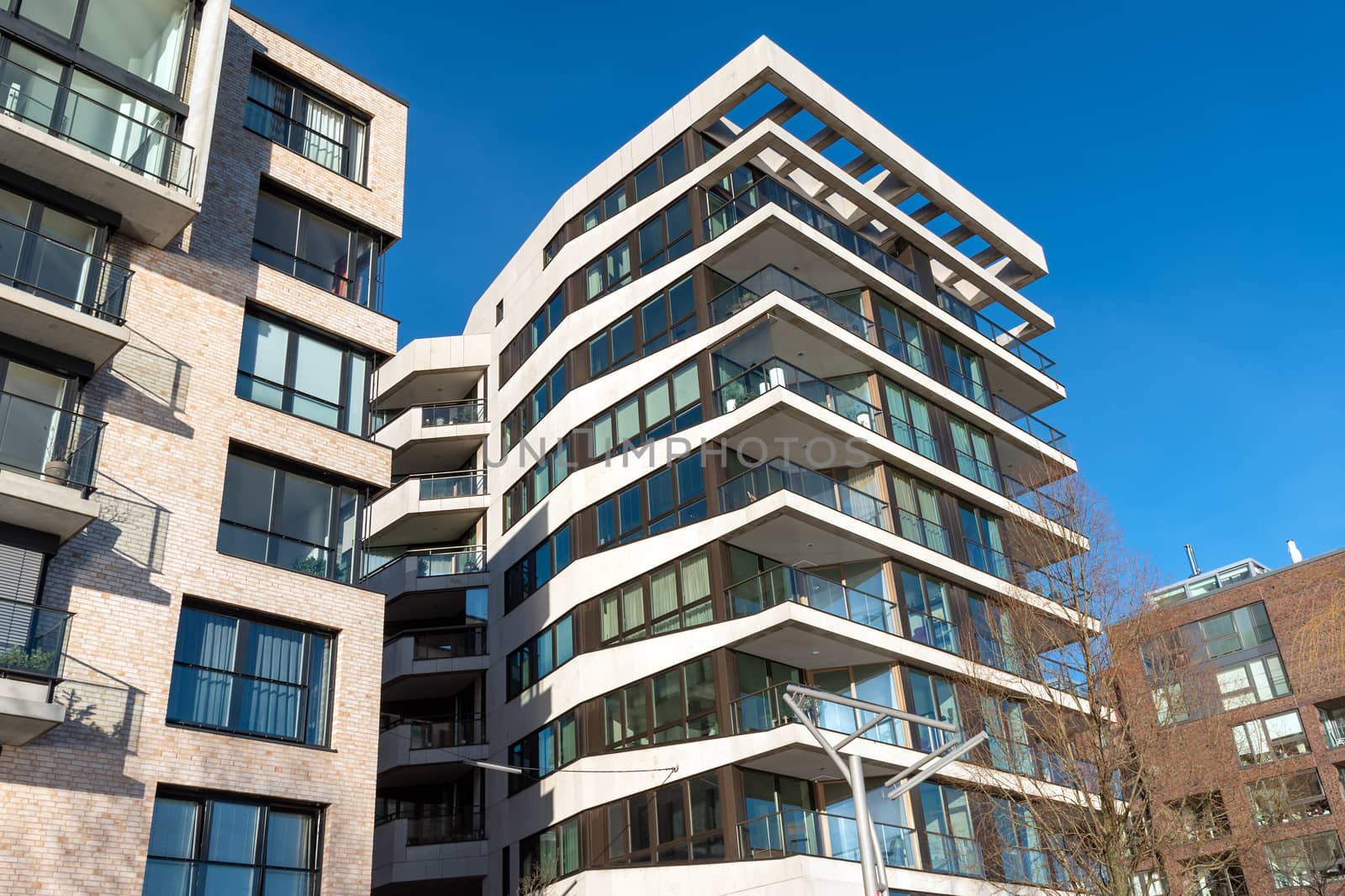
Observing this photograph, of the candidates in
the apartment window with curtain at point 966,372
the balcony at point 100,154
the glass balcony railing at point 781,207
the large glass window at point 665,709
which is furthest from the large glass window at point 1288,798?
the balcony at point 100,154

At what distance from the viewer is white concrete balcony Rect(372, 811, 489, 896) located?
33.7m

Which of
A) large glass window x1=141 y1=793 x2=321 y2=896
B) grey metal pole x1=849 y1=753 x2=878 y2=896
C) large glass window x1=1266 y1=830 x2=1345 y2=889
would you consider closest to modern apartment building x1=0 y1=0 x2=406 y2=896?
large glass window x1=141 y1=793 x2=321 y2=896

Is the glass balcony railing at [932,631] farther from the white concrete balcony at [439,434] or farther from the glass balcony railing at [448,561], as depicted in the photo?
the white concrete balcony at [439,434]

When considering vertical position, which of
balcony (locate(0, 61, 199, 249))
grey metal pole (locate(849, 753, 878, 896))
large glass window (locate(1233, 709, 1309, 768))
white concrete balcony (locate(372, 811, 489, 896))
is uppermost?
balcony (locate(0, 61, 199, 249))

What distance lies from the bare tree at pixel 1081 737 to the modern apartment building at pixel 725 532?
339 millimetres

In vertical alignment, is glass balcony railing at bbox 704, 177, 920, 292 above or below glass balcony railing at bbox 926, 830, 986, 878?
above

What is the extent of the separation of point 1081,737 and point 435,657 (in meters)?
20.6

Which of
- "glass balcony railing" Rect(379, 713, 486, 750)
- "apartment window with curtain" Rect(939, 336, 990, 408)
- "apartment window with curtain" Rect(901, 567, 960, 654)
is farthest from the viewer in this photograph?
"apartment window with curtain" Rect(939, 336, 990, 408)

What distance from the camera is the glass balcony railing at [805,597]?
1088 inches

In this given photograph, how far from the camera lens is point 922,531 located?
32.2 m

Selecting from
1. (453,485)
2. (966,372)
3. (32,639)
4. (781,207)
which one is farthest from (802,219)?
(32,639)

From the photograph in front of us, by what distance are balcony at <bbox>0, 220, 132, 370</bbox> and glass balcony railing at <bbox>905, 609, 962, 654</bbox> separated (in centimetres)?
2030

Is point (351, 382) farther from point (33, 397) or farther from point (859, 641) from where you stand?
point (859, 641)

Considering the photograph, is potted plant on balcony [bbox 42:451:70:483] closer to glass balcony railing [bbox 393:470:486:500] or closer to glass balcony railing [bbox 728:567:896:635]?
glass balcony railing [bbox 728:567:896:635]
